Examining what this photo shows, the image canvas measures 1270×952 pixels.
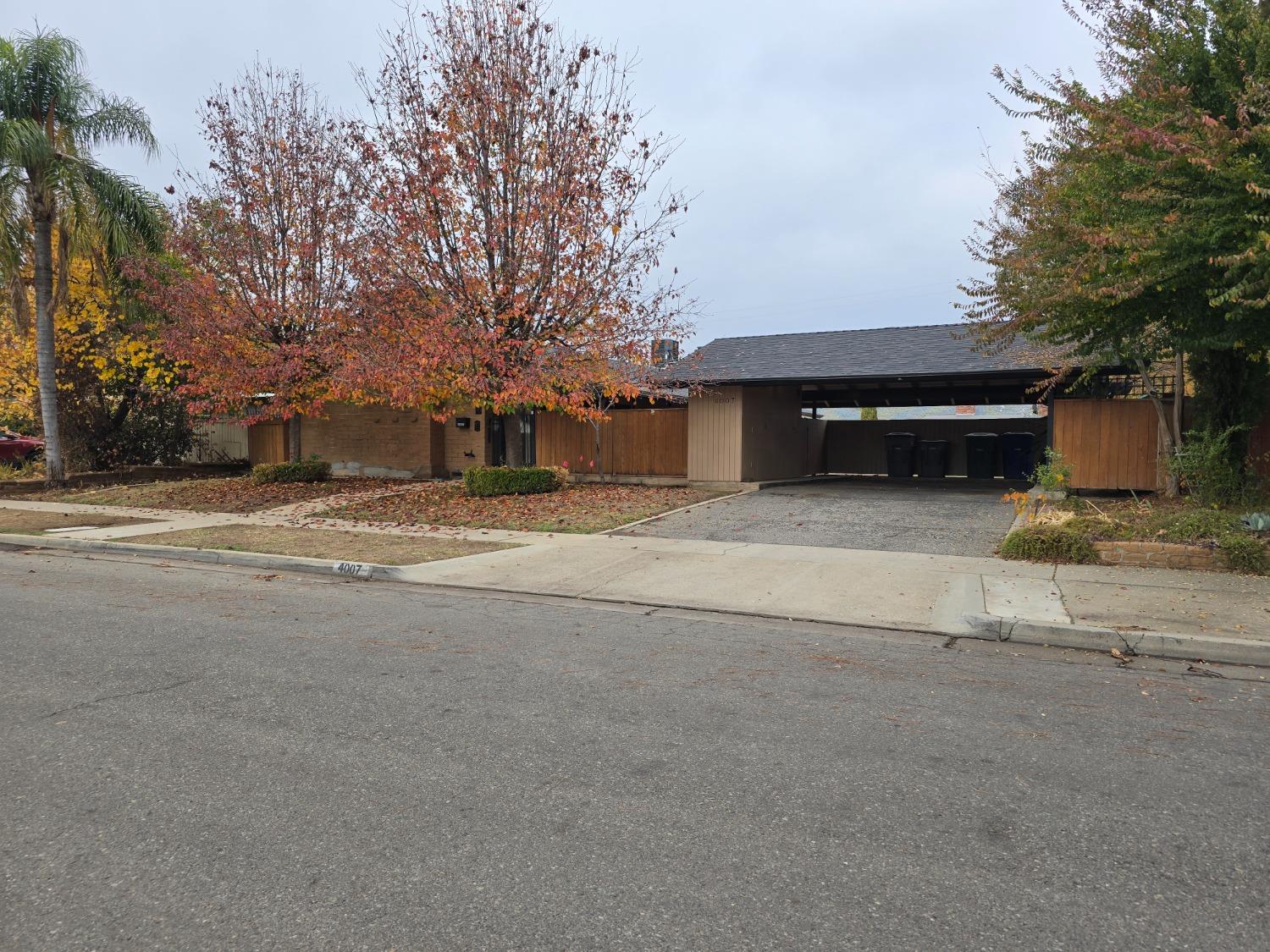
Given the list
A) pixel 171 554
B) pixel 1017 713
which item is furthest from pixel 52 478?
pixel 1017 713

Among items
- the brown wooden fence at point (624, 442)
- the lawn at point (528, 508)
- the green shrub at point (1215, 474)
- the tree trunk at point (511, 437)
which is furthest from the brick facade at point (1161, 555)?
the tree trunk at point (511, 437)

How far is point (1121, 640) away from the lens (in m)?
6.40

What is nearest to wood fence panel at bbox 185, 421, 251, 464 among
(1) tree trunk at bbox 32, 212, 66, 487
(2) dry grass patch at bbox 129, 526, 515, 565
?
(1) tree trunk at bbox 32, 212, 66, 487

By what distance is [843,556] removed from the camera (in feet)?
33.7

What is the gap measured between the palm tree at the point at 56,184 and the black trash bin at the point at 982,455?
2122 centimetres

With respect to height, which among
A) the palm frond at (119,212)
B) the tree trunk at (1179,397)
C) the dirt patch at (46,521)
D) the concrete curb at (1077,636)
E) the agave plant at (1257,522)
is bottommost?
the concrete curb at (1077,636)

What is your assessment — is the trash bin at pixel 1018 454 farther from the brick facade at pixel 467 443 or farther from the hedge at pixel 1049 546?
the brick facade at pixel 467 443

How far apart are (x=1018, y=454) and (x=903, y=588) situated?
53.3 ft

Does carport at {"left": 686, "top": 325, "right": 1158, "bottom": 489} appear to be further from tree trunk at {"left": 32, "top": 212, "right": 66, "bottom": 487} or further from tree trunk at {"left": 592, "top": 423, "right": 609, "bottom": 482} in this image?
tree trunk at {"left": 32, "top": 212, "right": 66, "bottom": 487}

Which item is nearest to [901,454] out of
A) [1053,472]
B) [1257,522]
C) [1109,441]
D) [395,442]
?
[1109,441]

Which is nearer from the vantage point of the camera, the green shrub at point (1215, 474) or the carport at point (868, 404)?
the green shrub at point (1215, 474)

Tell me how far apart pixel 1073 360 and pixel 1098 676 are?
10740mm

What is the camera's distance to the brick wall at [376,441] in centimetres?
2191

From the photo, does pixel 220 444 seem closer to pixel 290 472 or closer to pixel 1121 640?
pixel 290 472
